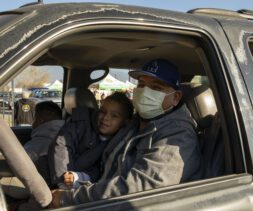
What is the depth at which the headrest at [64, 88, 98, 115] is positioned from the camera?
349 cm

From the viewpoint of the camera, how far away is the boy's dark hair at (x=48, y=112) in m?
4.00

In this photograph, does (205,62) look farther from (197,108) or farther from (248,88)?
(197,108)

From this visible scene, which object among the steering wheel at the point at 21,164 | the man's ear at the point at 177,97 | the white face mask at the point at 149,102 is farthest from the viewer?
the man's ear at the point at 177,97

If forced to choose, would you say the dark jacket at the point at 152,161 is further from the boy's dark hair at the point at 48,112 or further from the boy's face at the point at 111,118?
the boy's dark hair at the point at 48,112

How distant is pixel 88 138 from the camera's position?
3127mm

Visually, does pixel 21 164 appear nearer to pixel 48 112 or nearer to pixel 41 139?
pixel 41 139

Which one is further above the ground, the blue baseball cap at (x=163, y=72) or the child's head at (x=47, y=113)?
the blue baseball cap at (x=163, y=72)

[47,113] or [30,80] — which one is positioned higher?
[47,113]

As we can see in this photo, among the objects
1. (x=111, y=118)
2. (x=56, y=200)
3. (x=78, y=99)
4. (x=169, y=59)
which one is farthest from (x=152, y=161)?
(x=78, y=99)

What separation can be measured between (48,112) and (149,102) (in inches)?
63.6

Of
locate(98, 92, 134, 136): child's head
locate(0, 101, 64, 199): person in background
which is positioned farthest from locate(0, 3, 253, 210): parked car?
locate(0, 101, 64, 199): person in background

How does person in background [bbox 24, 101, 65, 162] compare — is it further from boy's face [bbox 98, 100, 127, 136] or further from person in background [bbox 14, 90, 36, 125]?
person in background [bbox 14, 90, 36, 125]

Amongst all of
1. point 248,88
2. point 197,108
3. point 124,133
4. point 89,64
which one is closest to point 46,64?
point 89,64

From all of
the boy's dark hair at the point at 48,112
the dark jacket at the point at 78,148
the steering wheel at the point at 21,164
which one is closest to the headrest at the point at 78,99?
the dark jacket at the point at 78,148
